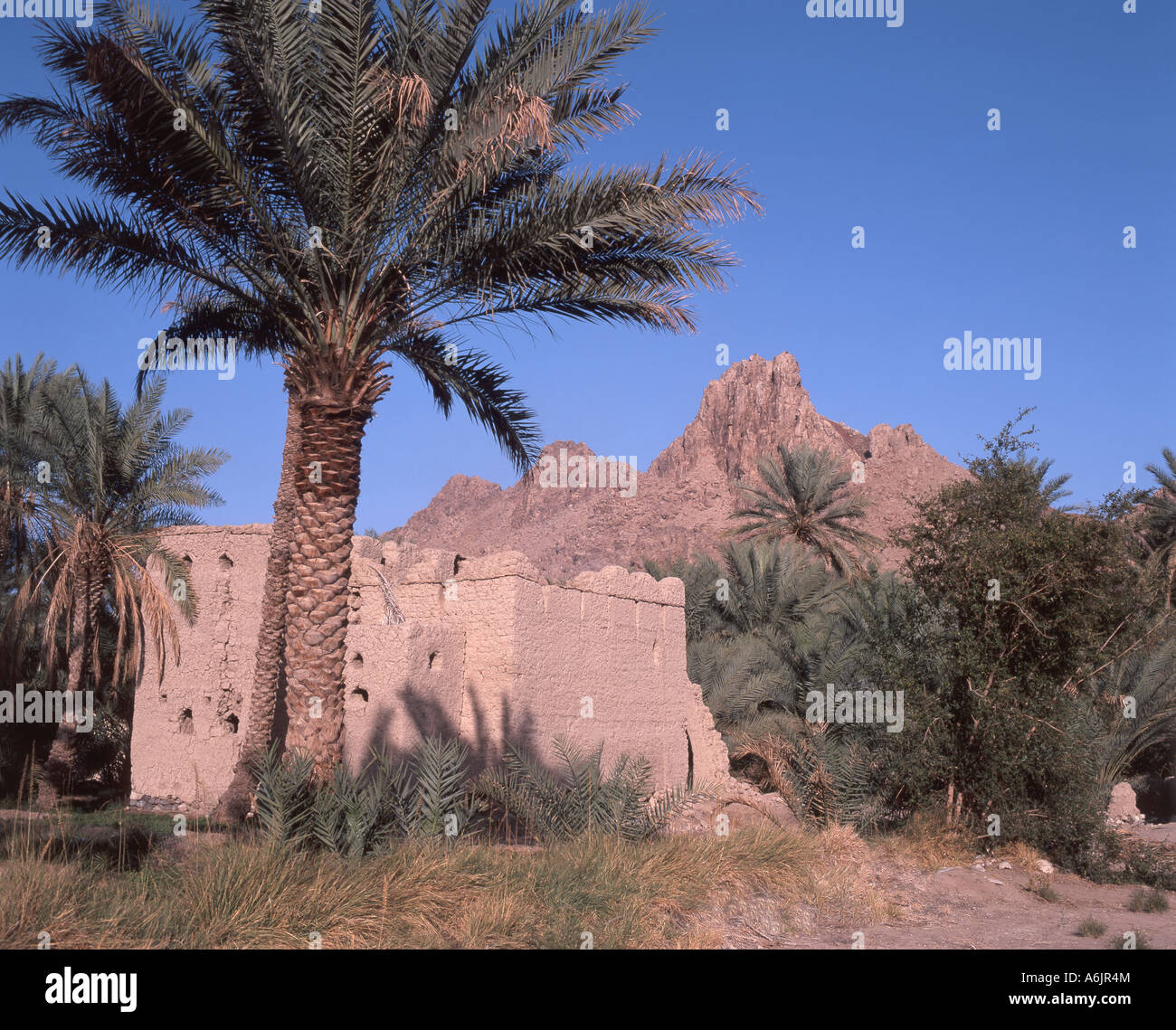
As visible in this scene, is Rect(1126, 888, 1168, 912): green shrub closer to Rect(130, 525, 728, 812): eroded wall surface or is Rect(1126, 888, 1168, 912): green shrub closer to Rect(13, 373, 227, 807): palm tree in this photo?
Rect(130, 525, 728, 812): eroded wall surface

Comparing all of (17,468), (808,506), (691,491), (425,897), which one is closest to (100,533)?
(17,468)

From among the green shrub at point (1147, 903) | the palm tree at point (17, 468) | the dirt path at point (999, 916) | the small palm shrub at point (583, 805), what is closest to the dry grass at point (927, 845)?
the dirt path at point (999, 916)

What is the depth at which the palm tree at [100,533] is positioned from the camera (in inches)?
631

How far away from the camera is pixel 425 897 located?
22.8 ft

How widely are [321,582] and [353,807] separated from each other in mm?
2006

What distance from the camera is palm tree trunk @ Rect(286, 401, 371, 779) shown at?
8.60 metres

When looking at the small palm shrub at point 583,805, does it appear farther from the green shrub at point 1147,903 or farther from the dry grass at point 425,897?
the green shrub at point 1147,903

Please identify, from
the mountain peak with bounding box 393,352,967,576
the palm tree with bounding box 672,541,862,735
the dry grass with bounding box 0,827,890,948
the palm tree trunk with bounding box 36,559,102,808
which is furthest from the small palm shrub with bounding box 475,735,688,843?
the mountain peak with bounding box 393,352,967,576

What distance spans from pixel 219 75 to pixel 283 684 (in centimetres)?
939

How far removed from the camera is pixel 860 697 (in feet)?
44.6

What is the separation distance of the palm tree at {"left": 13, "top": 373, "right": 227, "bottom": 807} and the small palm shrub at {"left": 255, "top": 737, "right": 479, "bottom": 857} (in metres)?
8.74

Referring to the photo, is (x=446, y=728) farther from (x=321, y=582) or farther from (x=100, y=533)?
(x=100, y=533)

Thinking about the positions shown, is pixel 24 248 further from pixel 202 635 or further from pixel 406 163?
pixel 202 635
